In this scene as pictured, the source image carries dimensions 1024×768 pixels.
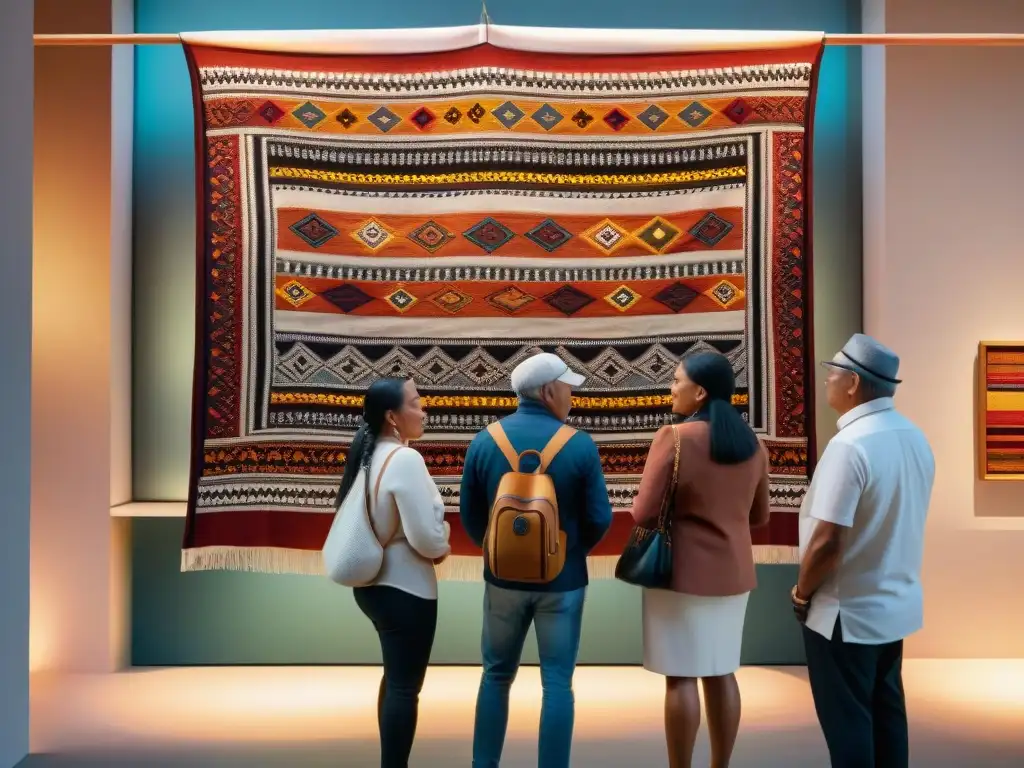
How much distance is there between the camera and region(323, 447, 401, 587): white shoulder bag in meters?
3.04

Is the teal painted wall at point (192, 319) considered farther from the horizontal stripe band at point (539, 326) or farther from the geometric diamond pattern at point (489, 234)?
the geometric diamond pattern at point (489, 234)

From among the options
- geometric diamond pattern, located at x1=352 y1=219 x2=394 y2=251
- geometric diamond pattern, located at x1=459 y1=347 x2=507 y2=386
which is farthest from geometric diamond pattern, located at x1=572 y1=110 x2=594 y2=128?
geometric diamond pattern, located at x1=459 y1=347 x2=507 y2=386

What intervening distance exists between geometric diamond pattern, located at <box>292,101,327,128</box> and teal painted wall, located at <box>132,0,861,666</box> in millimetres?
821

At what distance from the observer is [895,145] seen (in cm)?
505

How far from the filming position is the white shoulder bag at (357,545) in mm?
3045

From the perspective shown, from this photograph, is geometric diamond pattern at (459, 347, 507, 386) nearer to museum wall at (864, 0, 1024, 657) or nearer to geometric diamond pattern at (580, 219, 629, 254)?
geometric diamond pattern at (580, 219, 629, 254)

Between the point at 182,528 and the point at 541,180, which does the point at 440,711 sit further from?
the point at 541,180

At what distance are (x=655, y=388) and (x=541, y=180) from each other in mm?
1064

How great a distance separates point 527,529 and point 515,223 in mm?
2032

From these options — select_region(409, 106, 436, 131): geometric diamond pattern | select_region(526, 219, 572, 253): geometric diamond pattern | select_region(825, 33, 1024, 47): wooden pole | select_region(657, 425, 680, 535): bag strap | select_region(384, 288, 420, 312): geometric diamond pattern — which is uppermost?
select_region(825, 33, 1024, 47): wooden pole

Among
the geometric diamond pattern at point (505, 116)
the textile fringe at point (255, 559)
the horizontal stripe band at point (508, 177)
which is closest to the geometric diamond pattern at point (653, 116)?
the horizontal stripe band at point (508, 177)

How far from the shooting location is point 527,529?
2.98m

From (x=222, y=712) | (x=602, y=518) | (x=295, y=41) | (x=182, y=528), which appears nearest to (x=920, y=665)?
(x=602, y=518)

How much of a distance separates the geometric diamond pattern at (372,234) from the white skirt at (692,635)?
7.10 feet
